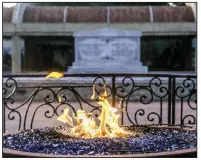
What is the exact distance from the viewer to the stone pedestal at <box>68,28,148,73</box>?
1524 cm

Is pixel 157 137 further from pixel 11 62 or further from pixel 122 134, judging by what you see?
pixel 11 62

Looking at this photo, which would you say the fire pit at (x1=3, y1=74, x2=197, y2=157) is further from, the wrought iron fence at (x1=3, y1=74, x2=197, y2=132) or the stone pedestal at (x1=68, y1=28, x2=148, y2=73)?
the stone pedestal at (x1=68, y1=28, x2=148, y2=73)

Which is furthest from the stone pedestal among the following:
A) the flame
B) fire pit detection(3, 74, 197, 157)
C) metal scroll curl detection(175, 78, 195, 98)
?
the flame

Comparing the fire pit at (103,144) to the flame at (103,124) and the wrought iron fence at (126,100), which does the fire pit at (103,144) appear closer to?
the flame at (103,124)

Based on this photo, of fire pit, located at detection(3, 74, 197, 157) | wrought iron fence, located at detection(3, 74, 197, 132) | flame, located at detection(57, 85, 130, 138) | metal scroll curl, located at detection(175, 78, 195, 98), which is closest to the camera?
fire pit, located at detection(3, 74, 197, 157)

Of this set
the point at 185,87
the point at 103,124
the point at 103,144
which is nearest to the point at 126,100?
the point at 185,87

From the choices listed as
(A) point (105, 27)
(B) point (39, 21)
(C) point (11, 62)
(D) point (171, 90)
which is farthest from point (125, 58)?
(D) point (171, 90)

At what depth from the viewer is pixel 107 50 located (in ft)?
50.5

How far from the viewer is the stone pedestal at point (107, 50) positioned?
50.0 feet

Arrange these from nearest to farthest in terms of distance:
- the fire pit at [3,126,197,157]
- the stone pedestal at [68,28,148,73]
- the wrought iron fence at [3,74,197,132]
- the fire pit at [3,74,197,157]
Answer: the fire pit at [3,126,197,157]
the fire pit at [3,74,197,157]
the wrought iron fence at [3,74,197,132]
the stone pedestal at [68,28,148,73]

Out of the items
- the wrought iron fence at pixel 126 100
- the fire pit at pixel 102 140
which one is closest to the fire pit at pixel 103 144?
the fire pit at pixel 102 140

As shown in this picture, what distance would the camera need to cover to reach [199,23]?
3975mm

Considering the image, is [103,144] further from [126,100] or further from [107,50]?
[107,50]

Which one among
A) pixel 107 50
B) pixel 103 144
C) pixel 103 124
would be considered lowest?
pixel 103 144
